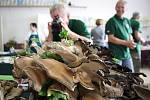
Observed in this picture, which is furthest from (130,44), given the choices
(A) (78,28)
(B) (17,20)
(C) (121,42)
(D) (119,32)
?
(B) (17,20)

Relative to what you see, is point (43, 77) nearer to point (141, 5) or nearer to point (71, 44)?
point (71, 44)

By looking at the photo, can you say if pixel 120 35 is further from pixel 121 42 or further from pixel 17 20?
pixel 17 20

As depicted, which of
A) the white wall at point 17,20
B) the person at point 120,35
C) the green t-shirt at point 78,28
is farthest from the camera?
the white wall at point 17,20

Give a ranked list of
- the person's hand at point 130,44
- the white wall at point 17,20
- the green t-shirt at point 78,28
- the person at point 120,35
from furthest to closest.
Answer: the white wall at point 17,20 → the person at point 120,35 → the person's hand at point 130,44 → the green t-shirt at point 78,28

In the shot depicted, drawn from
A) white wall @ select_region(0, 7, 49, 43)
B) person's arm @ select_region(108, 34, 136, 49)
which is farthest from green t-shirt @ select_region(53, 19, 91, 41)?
white wall @ select_region(0, 7, 49, 43)

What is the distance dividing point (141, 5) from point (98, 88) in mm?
7026

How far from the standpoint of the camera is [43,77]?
1003 mm

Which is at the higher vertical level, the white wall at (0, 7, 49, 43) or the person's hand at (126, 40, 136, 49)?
the white wall at (0, 7, 49, 43)

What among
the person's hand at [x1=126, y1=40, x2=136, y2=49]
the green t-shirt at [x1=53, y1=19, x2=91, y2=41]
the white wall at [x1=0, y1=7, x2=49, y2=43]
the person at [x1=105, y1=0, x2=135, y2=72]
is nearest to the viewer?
the green t-shirt at [x1=53, y1=19, x2=91, y2=41]

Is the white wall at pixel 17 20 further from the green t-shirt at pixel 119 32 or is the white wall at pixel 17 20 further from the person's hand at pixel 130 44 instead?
the person's hand at pixel 130 44

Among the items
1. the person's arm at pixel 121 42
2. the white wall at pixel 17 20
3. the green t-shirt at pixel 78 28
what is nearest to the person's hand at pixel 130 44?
the person's arm at pixel 121 42

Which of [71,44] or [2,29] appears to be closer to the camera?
[71,44]

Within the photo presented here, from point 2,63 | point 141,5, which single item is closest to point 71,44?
point 2,63

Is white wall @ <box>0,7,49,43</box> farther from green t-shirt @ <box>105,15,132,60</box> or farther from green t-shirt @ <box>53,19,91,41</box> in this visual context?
green t-shirt @ <box>53,19,91,41</box>
